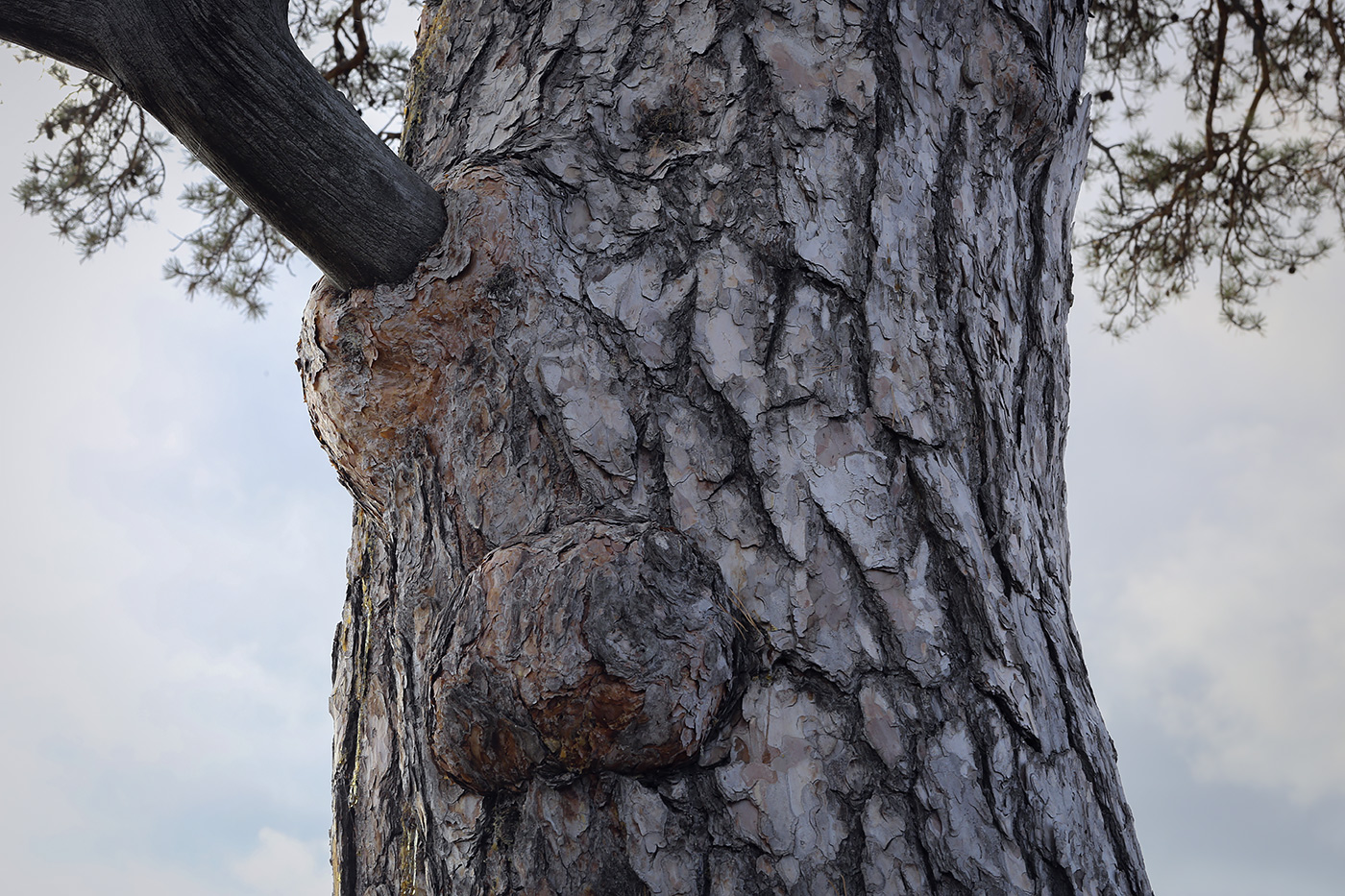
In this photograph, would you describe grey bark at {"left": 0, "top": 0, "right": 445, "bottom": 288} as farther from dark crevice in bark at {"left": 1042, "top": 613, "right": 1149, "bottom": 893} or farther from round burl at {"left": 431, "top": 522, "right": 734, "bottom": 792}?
dark crevice in bark at {"left": 1042, "top": 613, "right": 1149, "bottom": 893}

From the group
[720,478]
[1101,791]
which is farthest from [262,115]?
[1101,791]

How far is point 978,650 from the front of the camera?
0.74 meters

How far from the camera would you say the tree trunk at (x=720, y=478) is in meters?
0.67

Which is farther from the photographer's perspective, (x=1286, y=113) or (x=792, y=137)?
(x=1286, y=113)

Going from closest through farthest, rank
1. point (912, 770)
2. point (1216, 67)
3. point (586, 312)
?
point (912, 770)
point (586, 312)
point (1216, 67)

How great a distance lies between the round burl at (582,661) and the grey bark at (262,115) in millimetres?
325

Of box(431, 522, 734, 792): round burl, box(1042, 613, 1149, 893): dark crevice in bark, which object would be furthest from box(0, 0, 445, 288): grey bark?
box(1042, 613, 1149, 893): dark crevice in bark

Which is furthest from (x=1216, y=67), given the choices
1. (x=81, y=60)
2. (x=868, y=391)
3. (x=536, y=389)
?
(x=81, y=60)

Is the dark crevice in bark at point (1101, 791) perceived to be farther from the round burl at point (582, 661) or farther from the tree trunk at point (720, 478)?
the round burl at point (582, 661)

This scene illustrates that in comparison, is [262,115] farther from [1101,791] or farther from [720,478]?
[1101,791]

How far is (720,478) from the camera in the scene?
74cm

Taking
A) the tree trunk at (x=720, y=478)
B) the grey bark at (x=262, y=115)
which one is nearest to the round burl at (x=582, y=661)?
the tree trunk at (x=720, y=478)

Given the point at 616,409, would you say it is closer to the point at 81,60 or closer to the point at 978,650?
the point at 978,650

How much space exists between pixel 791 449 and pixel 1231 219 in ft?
9.57
